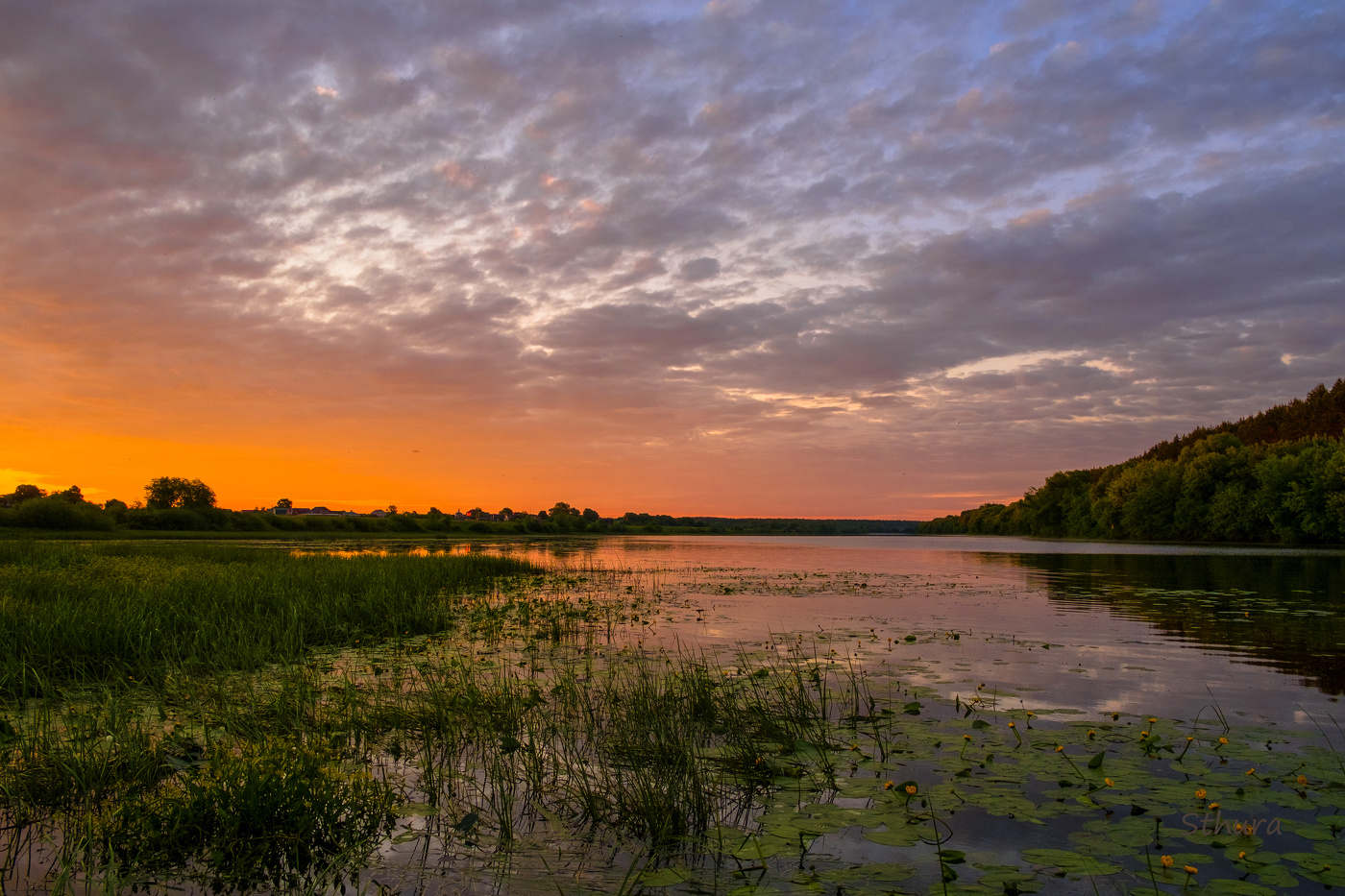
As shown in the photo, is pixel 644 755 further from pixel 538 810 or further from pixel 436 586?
pixel 436 586

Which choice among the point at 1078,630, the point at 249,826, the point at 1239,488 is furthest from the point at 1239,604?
A: the point at 1239,488

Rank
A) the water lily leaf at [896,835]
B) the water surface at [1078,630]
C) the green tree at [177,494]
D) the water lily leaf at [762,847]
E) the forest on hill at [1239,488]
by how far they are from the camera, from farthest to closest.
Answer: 1. the green tree at [177,494]
2. the forest on hill at [1239,488]
3. the water surface at [1078,630]
4. the water lily leaf at [896,835]
5. the water lily leaf at [762,847]

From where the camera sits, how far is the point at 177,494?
11862 cm

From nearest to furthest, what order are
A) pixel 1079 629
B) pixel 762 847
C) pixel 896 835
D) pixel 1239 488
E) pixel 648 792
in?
1. pixel 762 847
2. pixel 896 835
3. pixel 648 792
4. pixel 1079 629
5. pixel 1239 488

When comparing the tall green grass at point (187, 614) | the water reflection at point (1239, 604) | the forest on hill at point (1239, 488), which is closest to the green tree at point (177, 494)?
the tall green grass at point (187, 614)

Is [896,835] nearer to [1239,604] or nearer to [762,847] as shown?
[762,847]

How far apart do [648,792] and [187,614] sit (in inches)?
456

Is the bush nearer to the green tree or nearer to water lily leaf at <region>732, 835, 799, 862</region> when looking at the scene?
water lily leaf at <region>732, 835, 799, 862</region>

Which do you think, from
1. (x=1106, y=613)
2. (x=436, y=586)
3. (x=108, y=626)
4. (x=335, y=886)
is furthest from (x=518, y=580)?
(x=335, y=886)

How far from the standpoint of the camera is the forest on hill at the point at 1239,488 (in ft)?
221

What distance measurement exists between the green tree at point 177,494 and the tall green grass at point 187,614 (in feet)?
362

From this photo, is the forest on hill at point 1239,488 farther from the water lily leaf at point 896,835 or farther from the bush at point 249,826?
the bush at point 249,826

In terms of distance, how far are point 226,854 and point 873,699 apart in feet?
24.9

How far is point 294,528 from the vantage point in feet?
359
